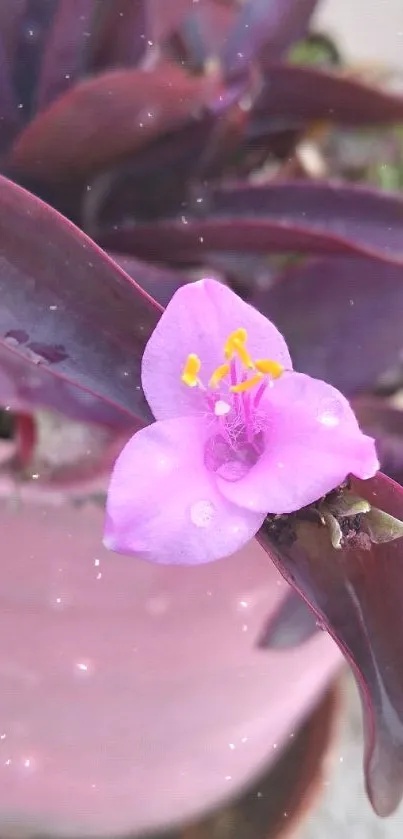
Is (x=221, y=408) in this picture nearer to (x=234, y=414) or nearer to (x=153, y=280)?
(x=234, y=414)

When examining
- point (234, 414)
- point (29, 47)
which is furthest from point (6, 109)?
point (234, 414)

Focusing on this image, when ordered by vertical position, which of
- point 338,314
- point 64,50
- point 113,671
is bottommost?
point 113,671

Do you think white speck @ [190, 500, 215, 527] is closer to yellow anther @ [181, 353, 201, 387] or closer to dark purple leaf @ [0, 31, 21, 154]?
yellow anther @ [181, 353, 201, 387]

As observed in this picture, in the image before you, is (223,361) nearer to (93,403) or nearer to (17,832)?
(93,403)

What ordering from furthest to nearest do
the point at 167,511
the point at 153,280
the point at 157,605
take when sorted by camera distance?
the point at 157,605
the point at 153,280
the point at 167,511

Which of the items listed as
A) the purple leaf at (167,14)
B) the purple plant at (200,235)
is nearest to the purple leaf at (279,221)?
the purple plant at (200,235)

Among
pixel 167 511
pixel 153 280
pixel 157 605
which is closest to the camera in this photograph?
pixel 167 511
